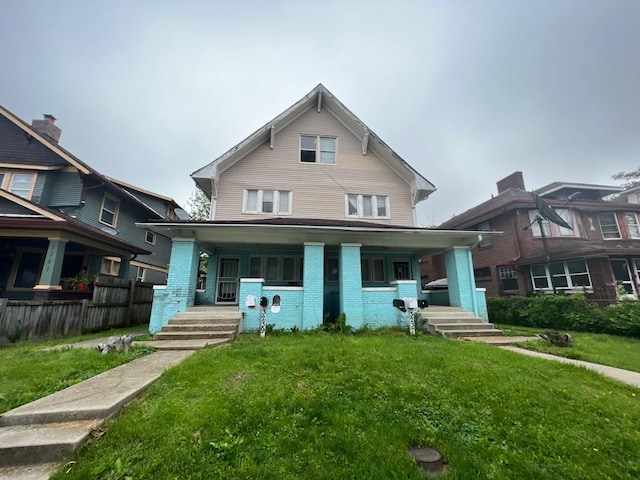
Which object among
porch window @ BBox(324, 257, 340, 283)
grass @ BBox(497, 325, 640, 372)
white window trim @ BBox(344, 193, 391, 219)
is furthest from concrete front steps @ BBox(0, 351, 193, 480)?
white window trim @ BBox(344, 193, 391, 219)

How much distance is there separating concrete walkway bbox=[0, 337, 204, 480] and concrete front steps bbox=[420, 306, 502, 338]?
24.7 ft

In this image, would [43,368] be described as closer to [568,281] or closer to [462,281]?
[462,281]

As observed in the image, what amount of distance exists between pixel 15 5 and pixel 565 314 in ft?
83.0

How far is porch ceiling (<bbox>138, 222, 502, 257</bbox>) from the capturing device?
8.23m

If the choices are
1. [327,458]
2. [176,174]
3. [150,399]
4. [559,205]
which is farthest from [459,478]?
[176,174]

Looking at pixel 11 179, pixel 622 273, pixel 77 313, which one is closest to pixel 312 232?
pixel 77 313

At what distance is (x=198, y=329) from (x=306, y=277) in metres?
3.48

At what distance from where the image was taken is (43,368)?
451cm

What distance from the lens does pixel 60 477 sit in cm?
203

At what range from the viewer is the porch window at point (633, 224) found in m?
17.6

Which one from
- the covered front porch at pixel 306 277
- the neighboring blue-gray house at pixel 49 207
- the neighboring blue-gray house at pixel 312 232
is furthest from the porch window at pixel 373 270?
the neighboring blue-gray house at pixel 49 207

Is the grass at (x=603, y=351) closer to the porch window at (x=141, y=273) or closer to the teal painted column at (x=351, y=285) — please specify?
the teal painted column at (x=351, y=285)

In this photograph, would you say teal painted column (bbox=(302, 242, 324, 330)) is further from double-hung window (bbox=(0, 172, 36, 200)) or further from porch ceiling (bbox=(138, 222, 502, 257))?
double-hung window (bbox=(0, 172, 36, 200))

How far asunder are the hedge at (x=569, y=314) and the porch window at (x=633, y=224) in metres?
12.6
